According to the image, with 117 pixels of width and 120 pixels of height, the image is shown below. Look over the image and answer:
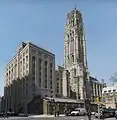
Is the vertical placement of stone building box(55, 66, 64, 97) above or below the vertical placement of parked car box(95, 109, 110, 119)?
above

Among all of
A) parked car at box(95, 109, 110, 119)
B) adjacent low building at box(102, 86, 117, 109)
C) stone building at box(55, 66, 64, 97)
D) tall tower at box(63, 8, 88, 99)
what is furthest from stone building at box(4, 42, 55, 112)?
parked car at box(95, 109, 110, 119)

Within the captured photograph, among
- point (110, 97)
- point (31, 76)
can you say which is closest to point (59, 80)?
point (110, 97)

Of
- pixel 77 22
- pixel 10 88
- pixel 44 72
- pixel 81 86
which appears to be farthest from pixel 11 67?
pixel 77 22

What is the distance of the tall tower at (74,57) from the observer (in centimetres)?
15248

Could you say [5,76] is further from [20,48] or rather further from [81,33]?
[81,33]

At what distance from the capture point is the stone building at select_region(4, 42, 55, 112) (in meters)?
116

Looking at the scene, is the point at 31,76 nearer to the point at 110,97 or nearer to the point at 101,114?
the point at 110,97

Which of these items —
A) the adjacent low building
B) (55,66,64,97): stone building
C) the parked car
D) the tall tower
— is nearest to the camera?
the parked car

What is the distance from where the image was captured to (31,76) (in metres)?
116

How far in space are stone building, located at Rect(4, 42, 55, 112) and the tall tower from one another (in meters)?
23.7

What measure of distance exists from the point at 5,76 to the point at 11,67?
14.7 metres

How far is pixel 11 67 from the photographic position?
14988 cm

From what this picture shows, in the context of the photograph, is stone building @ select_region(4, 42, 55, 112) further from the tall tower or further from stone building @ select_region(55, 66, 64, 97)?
the tall tower

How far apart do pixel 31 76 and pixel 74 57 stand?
2034 inches
